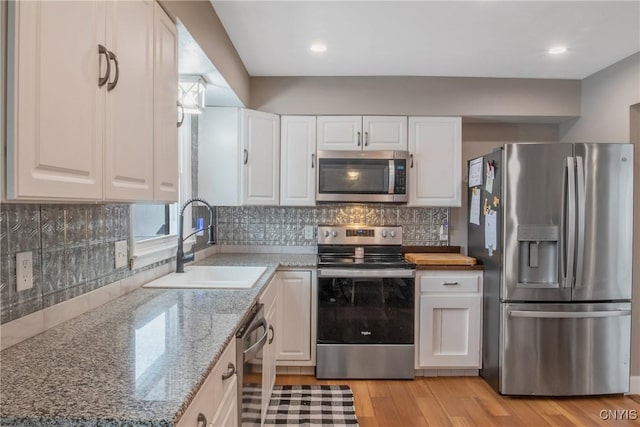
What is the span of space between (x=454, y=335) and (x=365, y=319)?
0.70 meters

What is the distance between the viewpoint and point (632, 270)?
2.70 metres

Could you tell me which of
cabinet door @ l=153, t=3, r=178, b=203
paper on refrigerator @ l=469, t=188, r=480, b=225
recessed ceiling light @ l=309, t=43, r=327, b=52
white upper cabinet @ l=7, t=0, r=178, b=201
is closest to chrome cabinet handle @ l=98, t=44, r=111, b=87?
white upper cabinet @ l=7, t=0, r=178, b=201

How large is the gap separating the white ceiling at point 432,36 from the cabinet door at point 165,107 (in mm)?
630

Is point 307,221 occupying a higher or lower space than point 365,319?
higher

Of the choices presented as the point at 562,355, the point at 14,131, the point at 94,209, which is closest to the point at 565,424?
the point at 562,355

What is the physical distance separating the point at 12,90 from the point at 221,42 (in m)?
1.69

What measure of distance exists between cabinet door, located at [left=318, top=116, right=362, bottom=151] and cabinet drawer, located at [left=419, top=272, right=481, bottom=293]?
45.8 inches

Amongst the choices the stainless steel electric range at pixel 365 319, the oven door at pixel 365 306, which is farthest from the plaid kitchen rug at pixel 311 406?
the oven door at pixel 365 306

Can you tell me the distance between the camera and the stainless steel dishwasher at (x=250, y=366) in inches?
57.4

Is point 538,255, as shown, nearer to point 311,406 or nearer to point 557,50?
point 557,50

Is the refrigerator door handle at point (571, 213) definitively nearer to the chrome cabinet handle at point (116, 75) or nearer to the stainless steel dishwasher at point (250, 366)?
the stainless steel dishwasher at point (250, 366)

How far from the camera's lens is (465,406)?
2.56 metres

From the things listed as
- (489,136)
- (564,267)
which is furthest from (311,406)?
(489,136)

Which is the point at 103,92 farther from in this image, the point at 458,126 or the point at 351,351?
the point at 458,126
